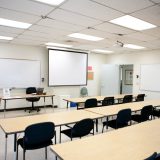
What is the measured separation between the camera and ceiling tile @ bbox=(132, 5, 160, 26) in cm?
306

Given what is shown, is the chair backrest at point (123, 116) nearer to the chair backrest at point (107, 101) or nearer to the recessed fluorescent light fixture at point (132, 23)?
the chair backrest at point (107, 101)

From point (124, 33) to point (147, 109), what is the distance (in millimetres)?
2171

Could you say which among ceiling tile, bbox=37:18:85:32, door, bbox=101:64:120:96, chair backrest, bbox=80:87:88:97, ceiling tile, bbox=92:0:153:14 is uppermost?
ceiling tile, bbox=37:18:85:32

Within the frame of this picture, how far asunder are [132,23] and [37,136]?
317 centimetres

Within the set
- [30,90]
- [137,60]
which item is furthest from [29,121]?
[137,60]

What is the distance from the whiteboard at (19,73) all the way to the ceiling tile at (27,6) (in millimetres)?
4007

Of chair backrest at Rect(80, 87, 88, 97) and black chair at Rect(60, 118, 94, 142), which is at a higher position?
chair backrest at Rect(80, 87, 88, 97)

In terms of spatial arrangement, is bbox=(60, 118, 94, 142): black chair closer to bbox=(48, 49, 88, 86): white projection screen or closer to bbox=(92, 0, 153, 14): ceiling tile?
bbox=(92, 0, 153, 14): ceiling tile

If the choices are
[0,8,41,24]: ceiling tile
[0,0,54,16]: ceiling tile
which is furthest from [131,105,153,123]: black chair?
[0,8,41,24]: ceiling tile

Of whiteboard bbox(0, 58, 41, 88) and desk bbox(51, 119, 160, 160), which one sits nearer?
desk bbox(51, 119, 160, 160)

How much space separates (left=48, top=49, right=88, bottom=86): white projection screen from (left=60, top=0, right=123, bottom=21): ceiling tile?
4.28m

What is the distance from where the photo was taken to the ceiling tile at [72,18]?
336 centimetres

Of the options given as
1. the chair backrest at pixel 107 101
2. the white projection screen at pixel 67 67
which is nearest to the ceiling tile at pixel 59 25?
the chair backrest at pixel 107 101

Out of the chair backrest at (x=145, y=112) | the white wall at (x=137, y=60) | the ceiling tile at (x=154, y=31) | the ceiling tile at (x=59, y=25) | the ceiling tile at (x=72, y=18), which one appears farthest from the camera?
the white wall at (x=137, y=60)
